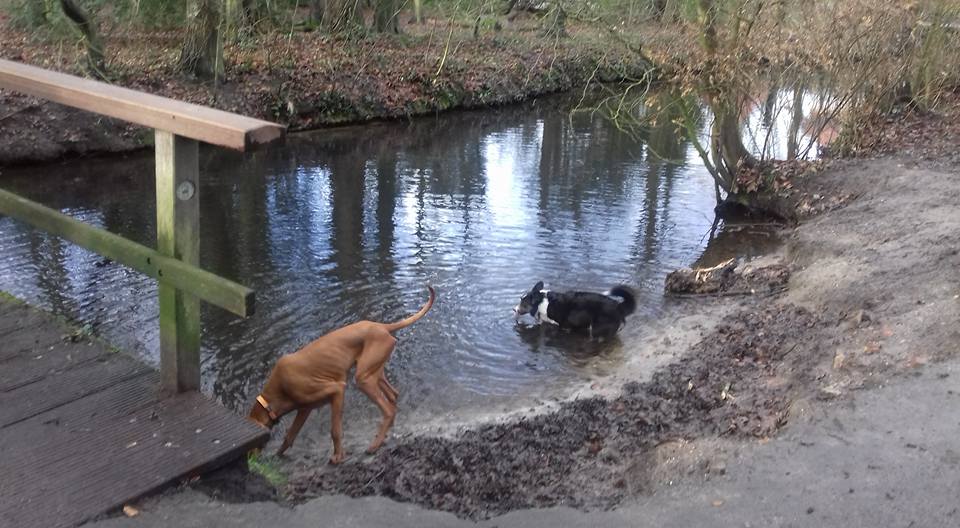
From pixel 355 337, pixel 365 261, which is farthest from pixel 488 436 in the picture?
pixel 365 261

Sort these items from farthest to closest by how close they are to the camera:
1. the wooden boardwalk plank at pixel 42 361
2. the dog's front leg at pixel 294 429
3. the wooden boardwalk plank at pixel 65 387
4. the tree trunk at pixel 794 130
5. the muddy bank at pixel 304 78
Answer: the muddy bank at pixel 304 78
the tree trunk at pixel 794 130
the dog's front leg at pixel 294 429
the wooden boardwalk plank at pixel 42 361
the wooden boardwalk plank at pixel 65 387

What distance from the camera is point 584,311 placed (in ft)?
30.8

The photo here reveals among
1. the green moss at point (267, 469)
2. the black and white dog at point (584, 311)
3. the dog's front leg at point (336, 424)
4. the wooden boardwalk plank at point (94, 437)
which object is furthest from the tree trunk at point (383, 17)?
the wooden boardwalk plank at point (94, 437)

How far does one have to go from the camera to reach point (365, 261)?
1152 cm

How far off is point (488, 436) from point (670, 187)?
11.5m

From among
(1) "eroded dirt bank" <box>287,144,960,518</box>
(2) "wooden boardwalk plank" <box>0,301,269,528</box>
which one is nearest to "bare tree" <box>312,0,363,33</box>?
(1) "eroded dirt bank" <box>287,144,960,518</box>

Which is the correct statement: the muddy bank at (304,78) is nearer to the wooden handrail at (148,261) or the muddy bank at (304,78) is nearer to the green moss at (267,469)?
the wooden handrail at (148,261)

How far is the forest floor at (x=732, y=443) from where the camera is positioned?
4422 mm

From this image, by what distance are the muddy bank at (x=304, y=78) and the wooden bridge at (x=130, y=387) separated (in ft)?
33.2

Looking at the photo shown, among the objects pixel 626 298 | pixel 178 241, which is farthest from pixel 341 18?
pixel 178 241

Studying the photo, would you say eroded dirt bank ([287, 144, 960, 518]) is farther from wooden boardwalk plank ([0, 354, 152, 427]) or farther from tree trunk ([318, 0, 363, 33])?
tree trunk ([318, 0, 363, 33])

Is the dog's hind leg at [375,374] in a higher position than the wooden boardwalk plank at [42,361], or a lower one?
lower

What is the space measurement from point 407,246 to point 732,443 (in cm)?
735

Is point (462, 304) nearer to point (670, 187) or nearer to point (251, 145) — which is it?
point (251, 145)
